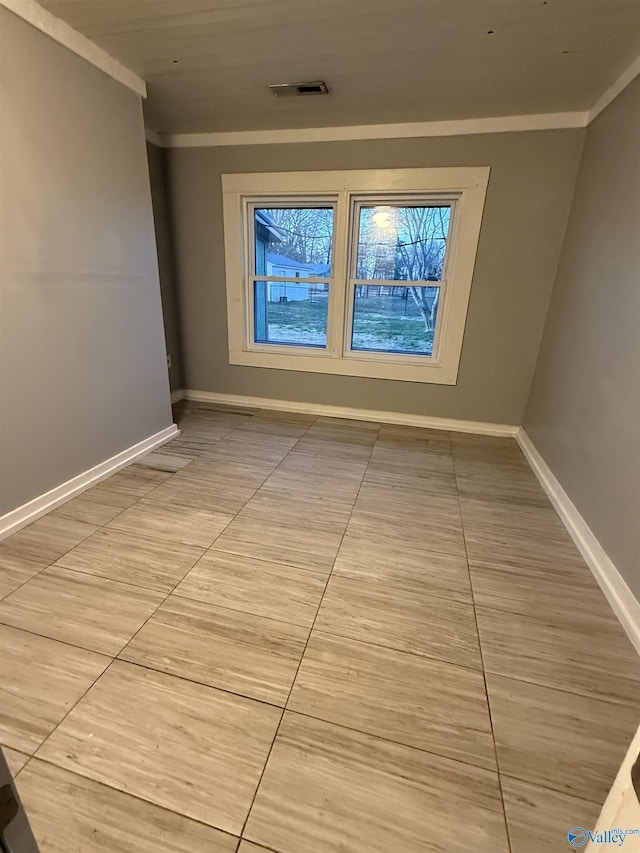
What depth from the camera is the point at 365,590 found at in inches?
64.3

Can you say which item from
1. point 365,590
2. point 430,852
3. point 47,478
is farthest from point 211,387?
point 430,852

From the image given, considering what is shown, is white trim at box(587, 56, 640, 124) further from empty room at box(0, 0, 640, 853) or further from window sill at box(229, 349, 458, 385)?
window sill at box(229, 349, 458, 385)

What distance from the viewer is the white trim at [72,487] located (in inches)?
75.3

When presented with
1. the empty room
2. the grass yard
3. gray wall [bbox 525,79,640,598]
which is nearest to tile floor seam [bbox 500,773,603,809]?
the empty room

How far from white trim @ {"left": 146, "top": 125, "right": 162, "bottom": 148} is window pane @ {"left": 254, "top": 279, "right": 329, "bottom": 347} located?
1.32m

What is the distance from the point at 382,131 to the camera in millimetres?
2844

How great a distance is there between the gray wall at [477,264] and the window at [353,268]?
0.30 feet

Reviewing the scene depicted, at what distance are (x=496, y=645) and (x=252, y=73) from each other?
3.09m

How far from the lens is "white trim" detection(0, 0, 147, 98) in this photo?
5.63 feet

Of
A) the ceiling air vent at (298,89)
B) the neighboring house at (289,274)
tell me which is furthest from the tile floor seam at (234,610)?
the ceiling air vent at (298,89)

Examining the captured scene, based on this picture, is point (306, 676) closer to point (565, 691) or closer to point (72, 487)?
point (565, 691)

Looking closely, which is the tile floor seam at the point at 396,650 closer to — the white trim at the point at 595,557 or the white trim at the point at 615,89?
the white trim at the point at 595,557

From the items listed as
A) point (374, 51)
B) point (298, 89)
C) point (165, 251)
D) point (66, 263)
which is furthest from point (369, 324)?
point (66, 263)

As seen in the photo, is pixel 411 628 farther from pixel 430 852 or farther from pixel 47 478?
pixel 47 478
